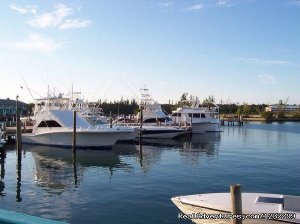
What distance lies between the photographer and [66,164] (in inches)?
1141

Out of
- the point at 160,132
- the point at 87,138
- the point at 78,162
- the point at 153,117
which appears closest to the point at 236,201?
the point at 78,162

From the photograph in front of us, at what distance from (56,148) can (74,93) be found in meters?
10.1

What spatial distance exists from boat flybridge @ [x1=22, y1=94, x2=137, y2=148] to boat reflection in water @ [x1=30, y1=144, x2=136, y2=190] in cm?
102

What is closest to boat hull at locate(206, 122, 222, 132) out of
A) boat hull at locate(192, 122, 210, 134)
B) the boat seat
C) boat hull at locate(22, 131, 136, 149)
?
boat hull at locate(192, 122, 210, 134)

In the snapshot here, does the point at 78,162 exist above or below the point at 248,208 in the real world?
below

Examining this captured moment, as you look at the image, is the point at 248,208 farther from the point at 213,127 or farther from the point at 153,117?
the point at 213,127

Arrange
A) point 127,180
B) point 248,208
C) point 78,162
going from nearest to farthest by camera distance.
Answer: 1. point 248,208
2. point 127,180
3. point 78,162

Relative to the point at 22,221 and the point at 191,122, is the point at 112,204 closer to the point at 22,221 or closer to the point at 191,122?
the point at 22,221

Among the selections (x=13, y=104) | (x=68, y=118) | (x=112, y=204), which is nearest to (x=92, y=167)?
(x=112, y=204)

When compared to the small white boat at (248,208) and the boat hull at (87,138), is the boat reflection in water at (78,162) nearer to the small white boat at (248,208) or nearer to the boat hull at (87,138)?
the boat hull at (87,138)

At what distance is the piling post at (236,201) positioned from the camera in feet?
30.0

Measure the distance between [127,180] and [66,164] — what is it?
8.32m

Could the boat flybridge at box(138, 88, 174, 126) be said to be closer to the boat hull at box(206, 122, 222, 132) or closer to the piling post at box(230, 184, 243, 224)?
the boat hull at box(206, 122, 222, 132)

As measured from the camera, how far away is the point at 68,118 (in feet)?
131
